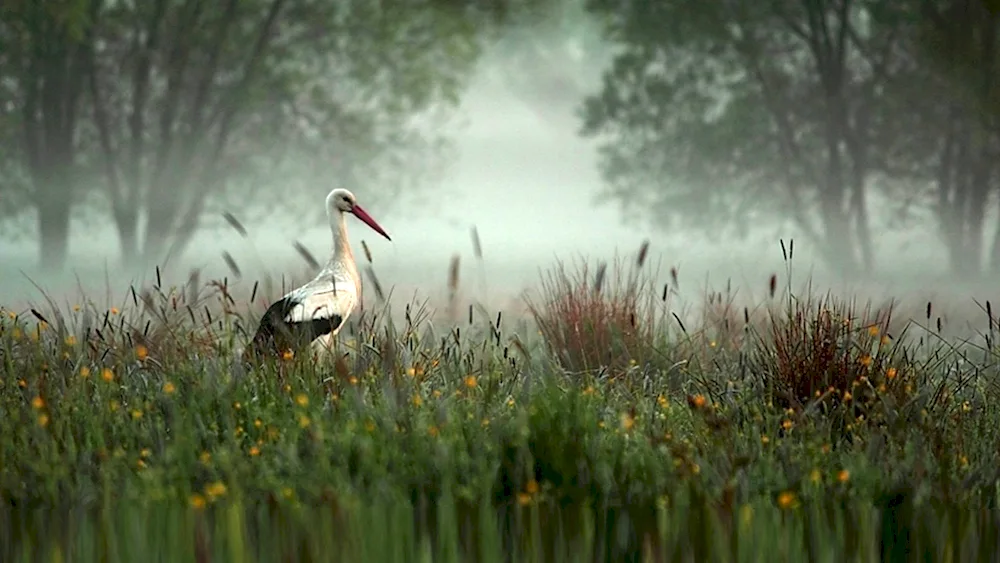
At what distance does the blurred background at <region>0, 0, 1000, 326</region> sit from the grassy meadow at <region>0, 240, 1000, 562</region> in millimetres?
8776

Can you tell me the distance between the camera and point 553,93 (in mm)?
22672

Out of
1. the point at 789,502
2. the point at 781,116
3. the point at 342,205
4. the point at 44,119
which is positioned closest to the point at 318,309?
the point at 342,205

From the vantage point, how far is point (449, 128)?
17250 millimetres

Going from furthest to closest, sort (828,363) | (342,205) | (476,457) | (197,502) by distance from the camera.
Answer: (342,205)
(828,363)
(476,457)
(197,502)

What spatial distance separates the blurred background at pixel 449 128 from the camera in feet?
51.0

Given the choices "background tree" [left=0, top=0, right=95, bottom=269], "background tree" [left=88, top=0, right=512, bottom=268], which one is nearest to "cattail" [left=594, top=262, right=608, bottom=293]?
"background tree" [left=88, top=0, right=512, bottom=268]

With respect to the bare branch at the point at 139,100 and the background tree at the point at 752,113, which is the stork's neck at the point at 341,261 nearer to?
the bare branch at the point at 139,100

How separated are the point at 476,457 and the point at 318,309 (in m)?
2.47

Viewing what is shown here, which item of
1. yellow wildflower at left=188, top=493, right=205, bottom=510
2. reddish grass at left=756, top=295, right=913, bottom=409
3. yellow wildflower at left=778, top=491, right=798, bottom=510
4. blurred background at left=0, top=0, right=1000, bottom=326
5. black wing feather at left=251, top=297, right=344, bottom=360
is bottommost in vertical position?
yellow wildflower at left=778, top=491, right=798, bottom=510

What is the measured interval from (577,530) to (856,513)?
0.83 m

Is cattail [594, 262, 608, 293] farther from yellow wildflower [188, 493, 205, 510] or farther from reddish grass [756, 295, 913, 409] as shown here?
yellow wildflower [188, 493, 205, 510]

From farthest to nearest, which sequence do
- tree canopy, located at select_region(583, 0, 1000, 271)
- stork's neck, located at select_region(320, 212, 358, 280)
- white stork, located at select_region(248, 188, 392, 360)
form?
tree canopy, located at select_region(583, 0, 1000, 271)
stork's neck, located at select_region(320, 212, 358, 280)
white stork, located at select_region(248, 188, 392, 360)

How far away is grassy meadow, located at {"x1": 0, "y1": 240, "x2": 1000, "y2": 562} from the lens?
11.7 ft

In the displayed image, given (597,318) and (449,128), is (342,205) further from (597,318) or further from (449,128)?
(449,128)
